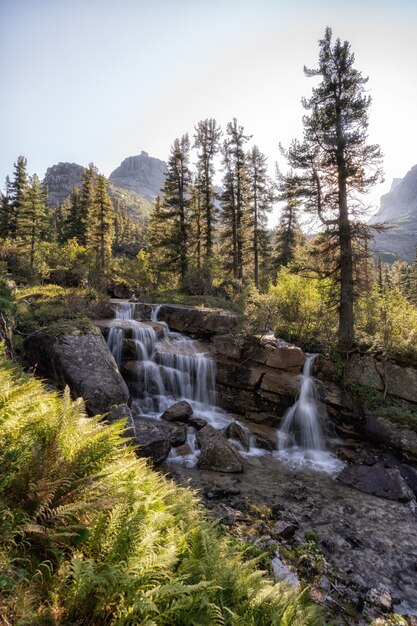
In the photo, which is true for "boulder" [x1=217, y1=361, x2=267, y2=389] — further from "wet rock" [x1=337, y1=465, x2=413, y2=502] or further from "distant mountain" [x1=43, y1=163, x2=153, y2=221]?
"distant mountain" [x1=43, y1=163, x2=153, y2=221]

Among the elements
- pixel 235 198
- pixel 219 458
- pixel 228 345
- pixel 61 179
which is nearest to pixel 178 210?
pixel 235 198

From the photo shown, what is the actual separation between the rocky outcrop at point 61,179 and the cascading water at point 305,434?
19422 centimetres

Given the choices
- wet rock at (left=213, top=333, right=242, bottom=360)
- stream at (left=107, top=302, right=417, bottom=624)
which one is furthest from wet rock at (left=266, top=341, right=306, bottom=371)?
wet rock at (left=213, top=333, right=242, bottom=360)

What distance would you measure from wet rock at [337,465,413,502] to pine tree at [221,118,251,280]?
22.4m

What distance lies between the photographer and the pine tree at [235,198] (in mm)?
31562

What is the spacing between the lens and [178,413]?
13.3 metres

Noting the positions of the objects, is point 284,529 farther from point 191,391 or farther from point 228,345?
point 228,345

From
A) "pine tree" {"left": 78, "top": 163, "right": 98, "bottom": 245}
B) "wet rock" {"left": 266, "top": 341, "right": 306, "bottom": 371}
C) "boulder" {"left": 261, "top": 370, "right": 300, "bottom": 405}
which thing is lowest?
"boulder" {"left": 261, "top": 370, "right": 300, "bottom": 405}

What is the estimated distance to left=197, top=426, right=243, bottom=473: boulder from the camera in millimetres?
10508

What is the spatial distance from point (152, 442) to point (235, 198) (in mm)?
27458

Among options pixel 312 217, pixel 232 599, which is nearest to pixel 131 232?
pixel 312 217

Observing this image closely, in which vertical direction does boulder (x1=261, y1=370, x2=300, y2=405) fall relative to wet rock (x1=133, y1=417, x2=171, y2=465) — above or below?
above

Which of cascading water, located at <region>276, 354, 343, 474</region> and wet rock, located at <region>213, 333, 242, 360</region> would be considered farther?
wet rock, located at <region>213, 333, 242, 360</region>

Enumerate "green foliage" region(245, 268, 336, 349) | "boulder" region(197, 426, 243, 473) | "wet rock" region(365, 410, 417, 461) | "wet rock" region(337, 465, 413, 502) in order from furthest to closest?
"green foliage" region(245, 268, 336, 349) < "wet rock" region(365, 410, 417, 461) < "boulder" region(197, 426, 243, 473) < "wet rock" region(337, 465, 413, 502)
